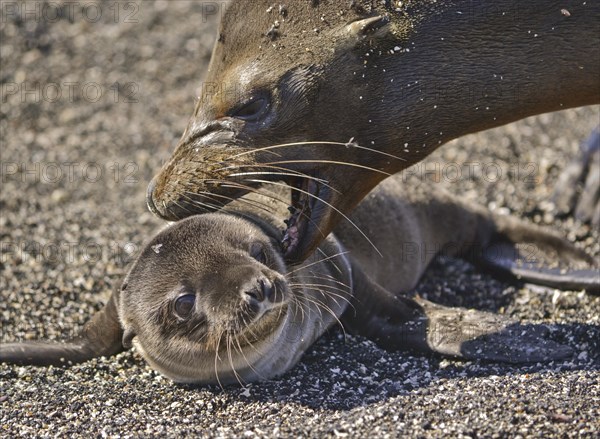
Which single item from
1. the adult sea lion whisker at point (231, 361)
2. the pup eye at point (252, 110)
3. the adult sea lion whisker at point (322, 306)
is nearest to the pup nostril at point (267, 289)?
the adult sea lion whisker at point (231, 361)

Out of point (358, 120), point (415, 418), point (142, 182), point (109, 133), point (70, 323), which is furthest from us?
point (109, 133)

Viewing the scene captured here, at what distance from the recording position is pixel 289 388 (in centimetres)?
548

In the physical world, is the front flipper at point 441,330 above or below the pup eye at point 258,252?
below

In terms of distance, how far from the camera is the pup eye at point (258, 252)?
574 cm

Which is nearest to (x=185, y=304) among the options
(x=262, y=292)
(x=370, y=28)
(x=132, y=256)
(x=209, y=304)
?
(x=209, y=304)

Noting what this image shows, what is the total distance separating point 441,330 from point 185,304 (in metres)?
1.54

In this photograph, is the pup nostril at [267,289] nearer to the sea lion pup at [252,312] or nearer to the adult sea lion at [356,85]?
the sea lion pup at [252,312]

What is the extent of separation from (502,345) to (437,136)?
1.26 metres

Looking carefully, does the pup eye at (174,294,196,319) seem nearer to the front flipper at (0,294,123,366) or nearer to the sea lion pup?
the sea lion pup

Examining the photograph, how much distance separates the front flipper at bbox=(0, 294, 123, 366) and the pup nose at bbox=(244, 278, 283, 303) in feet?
4.10

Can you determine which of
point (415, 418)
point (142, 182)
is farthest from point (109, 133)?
point (415, 418)

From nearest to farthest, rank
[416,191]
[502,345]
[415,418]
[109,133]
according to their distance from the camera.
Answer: [415,418] → [502,345] → [416,191] → [109,133]

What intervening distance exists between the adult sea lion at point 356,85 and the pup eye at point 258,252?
16.4 inches

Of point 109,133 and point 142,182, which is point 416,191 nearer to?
point 142,182
